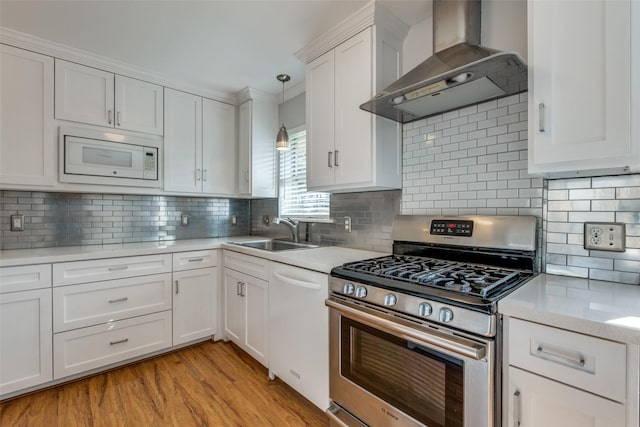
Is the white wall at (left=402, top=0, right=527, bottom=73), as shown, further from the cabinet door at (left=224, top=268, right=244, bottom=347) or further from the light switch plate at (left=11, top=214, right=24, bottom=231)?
the light switch plate at (left=11, top=214, right=24, bottom=231)

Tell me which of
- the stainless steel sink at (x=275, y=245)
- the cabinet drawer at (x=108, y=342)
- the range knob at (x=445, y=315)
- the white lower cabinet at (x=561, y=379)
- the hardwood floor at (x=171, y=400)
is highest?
the stainless steel sink at (x=275, y=245)

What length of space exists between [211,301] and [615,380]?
2653 millimetres

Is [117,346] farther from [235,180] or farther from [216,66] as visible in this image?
[216,66]

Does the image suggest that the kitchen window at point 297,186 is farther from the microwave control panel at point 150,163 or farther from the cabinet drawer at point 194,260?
the microwave control panel at point 150,163

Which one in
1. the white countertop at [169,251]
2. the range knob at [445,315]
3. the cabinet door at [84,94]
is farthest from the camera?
the cabinet door at [84,94]

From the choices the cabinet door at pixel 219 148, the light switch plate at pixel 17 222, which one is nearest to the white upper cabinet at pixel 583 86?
the cabinet door at pixel 219 148

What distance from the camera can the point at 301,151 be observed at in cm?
306

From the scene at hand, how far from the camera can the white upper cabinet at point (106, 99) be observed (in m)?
2.32

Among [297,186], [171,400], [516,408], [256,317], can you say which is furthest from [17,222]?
[516,408]

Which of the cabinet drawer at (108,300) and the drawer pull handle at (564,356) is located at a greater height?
the drawer pull handle at (564,356)

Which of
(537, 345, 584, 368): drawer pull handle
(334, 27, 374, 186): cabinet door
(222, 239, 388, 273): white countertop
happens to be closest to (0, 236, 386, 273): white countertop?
(222, 239, 388, 273): white countertop

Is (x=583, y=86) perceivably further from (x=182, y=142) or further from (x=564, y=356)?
(x=182, y=142)

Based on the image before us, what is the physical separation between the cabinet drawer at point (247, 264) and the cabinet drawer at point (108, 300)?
1.62 ft

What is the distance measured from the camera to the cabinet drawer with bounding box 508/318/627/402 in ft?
2.81
